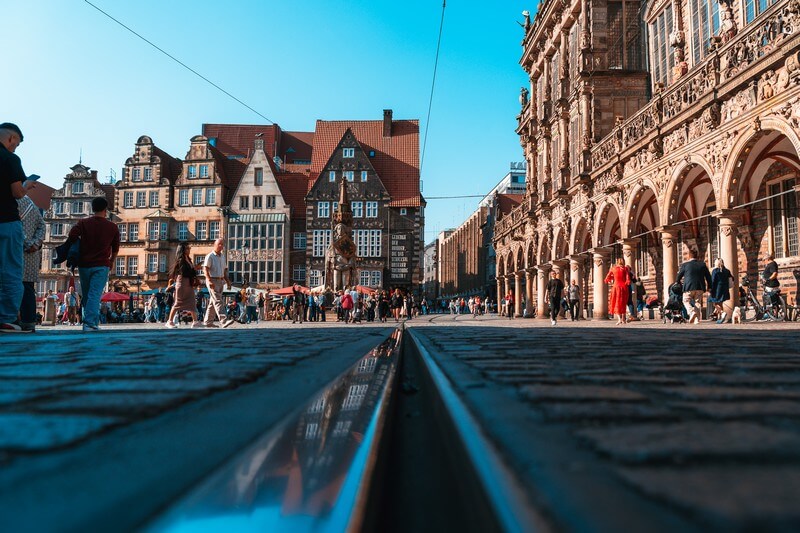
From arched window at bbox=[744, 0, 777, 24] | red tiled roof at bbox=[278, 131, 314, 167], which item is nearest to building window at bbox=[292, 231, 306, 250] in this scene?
red tiled roof at bbox=[278, 131, 314, 167]

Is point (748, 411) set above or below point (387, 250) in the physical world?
below

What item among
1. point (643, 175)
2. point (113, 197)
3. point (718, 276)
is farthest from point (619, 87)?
point (113, 197)

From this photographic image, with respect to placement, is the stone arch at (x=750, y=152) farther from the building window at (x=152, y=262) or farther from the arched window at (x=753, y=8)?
the building window at (x=152, y=262)

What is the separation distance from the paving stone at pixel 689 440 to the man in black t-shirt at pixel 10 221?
6.96 metres

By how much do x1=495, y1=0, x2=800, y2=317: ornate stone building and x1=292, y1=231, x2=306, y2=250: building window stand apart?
25.1 meters

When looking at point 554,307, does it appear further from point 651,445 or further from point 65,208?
point 65,208

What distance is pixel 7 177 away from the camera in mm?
6551

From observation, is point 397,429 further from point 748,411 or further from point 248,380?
point 748,411

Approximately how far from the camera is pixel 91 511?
2.29 feet

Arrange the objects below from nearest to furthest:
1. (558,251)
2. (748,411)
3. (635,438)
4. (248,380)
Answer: (635,438) < (748,411) < (248,380) < (558,251)

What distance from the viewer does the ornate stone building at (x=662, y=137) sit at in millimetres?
12859

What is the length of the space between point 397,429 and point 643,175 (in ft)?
59.6

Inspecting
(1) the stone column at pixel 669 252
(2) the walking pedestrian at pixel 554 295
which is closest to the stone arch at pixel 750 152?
(1) the stone column at pixel 669 252

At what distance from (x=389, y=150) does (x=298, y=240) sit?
12.5 metres
